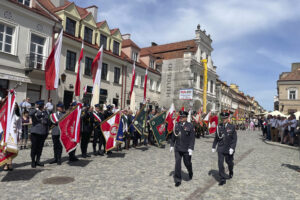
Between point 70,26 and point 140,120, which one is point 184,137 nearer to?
point 140,120

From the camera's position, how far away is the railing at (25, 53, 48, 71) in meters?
16.2

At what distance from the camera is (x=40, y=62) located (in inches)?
671

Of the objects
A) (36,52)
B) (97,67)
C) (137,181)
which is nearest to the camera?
(137,181)

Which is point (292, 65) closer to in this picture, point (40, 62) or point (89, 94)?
point (89, 94)

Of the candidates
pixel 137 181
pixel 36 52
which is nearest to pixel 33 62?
pixel 36 52

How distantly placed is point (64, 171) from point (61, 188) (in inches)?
59.2

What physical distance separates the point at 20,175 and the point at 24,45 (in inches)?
504

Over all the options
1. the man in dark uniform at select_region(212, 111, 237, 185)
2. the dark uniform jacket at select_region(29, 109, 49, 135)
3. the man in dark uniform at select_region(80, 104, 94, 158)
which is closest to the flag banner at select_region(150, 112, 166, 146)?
the man in dark uniform at select_region(80, 104, 94, 158)

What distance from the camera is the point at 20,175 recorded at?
6039 mm

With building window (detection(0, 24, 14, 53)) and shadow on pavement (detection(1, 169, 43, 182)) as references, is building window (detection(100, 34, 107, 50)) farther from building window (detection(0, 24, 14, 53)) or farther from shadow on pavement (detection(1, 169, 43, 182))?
shadow on pavement (detection(1, 169, 43, 182))

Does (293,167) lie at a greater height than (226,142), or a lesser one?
lesser

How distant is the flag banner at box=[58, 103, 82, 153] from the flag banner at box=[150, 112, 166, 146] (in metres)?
4.65

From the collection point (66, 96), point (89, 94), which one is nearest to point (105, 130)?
point (66, 96)

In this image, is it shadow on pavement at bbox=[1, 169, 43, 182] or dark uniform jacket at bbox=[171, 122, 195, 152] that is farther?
dark uniform jacket at bbox=[171, 122, 195, 152]
